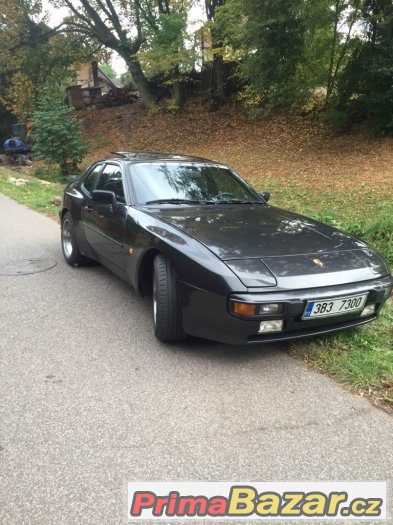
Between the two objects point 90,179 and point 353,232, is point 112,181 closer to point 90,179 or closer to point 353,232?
point 90,179

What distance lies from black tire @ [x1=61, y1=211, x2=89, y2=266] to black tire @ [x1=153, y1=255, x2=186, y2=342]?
2.29m

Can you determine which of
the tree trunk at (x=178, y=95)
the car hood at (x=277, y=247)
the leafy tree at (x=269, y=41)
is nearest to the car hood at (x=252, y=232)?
the car hood at (x=277, y=247)

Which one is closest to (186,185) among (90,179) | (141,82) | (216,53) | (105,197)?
(105,197)

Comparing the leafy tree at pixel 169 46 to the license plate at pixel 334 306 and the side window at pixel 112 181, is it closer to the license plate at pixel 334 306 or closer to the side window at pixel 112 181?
the side window at pixel 112 181

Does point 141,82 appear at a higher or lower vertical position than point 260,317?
higher

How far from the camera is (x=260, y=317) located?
280 centimetres

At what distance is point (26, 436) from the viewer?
2.39 m

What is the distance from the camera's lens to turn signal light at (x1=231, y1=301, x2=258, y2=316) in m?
2.77

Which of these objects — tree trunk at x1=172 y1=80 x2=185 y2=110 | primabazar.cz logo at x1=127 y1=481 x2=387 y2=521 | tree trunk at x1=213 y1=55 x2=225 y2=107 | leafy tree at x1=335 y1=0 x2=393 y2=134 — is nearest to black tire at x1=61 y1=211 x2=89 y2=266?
primabazar.cz logo at x1=127 y1=481 x2=387 y2=521

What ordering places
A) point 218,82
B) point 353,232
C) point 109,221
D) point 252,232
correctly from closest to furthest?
1. point 252,232
2. point 109,221
3. point 353,232
4. point 218,82

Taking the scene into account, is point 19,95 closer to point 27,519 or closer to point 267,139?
point 267,139

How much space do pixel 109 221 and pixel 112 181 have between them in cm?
53

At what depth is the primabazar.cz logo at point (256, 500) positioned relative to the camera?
1963mm

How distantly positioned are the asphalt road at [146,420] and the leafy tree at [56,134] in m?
11.6
